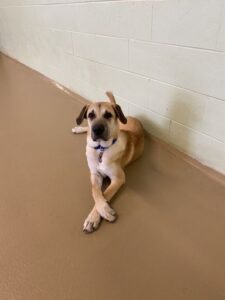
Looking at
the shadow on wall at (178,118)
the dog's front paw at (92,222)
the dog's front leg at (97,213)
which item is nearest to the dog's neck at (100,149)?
the dog's front leg at (97,213)

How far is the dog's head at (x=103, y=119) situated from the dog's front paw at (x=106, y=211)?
1.25ft

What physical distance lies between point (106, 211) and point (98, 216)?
52mm

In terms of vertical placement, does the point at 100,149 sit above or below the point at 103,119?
below

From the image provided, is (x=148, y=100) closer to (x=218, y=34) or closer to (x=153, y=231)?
(x=218, y=34)

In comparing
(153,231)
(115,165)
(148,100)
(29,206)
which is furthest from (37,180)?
(148,100)

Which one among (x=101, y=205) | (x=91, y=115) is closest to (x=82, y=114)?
(x=91, y=115)

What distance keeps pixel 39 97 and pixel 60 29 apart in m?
0.78

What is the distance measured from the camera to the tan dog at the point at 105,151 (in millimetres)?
1466

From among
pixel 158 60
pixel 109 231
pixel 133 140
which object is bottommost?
pixel 109 231

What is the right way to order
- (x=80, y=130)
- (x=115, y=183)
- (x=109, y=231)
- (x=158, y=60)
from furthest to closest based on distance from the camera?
(x=80, y=130)
(x=158, y=60)
(x=115, y=183)
(x=109, y=231)

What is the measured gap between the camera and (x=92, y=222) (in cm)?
141

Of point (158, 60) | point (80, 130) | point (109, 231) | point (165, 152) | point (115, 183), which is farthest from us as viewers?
point (80, 130)

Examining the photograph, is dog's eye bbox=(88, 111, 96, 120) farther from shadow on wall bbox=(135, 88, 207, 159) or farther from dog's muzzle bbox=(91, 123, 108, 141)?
shadow on wall bbox=(135, 88, 207, 159)

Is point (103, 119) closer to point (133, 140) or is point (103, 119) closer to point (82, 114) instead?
point (82, 114)
